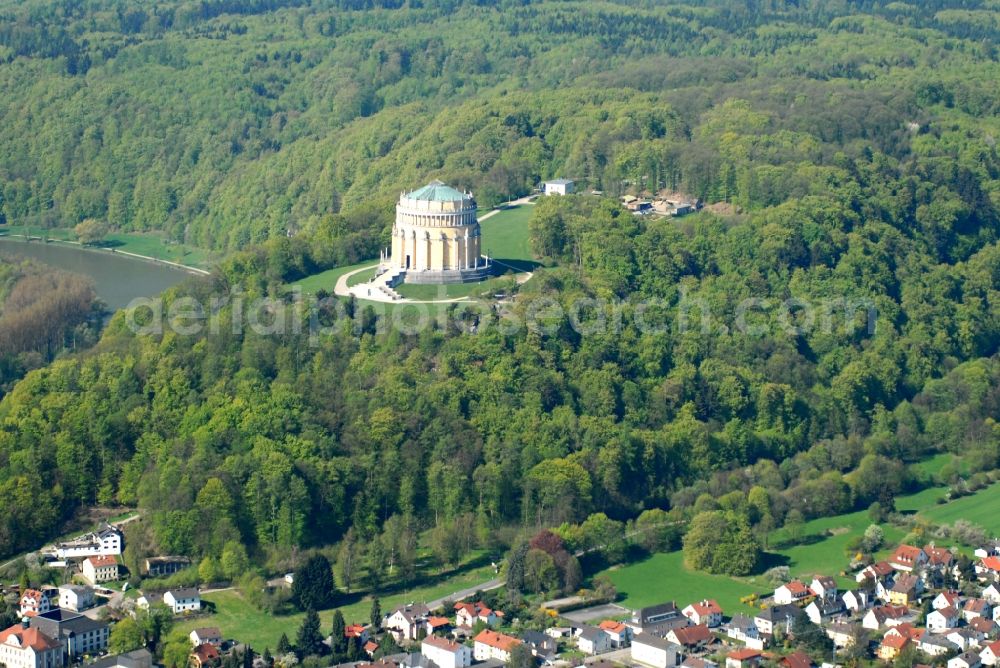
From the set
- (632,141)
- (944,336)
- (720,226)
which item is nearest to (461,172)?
(632,141)

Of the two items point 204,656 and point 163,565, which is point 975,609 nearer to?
point 204,656

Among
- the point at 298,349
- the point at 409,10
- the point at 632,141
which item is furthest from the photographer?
the point at 409,10

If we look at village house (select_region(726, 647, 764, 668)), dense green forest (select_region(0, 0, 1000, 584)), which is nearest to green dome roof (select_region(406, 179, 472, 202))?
dense green forest (select_region(0, 0, 1000, 584))

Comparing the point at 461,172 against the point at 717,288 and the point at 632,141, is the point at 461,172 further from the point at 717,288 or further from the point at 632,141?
the point at 717,288

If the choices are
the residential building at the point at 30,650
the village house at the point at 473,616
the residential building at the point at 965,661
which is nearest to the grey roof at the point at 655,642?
the village house at the point at 473,616

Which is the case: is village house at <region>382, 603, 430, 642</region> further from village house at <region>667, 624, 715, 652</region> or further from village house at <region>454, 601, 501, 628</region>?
village house at <region>667, 624, 715, 652</region>

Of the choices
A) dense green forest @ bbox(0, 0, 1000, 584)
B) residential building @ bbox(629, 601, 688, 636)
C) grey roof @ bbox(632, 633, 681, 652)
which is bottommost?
residential building @ bbox(629, 601, 688, 636)
